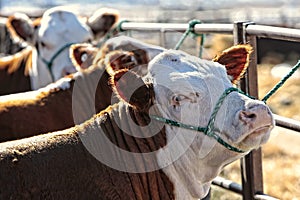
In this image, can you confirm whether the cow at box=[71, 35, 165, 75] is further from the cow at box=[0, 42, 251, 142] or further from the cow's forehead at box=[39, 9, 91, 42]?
the cow's forehead at box=[39, 9, 91, 42]

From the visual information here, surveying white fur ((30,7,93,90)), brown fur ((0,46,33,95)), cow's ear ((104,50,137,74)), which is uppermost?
cow's ear ((104,50,137,74))

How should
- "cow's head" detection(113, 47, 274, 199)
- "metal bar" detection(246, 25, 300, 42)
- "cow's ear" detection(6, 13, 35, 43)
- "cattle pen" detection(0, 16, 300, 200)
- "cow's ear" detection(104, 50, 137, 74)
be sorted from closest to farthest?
"cow's head" detection(113, 47, 274, 199)
"metal bar" detection(246, 25, 300, 42)
"cattle pen" detection(0, 16, 300, 200)
"cow's ear" detection(104, 50, 137, 74)
"cow's ear" detection(6, 13, 35, 43)

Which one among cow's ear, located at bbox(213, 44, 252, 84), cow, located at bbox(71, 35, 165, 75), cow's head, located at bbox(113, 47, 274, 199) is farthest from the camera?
cow, located at bbox(71, 35, 165, 75)

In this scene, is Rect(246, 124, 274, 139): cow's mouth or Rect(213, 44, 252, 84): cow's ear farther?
Rect(213, 44, 252, 84): cow's ear

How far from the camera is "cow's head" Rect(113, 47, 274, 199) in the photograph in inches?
114

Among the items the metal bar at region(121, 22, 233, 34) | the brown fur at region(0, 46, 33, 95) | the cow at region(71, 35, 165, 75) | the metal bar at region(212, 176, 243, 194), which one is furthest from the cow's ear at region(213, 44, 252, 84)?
the brown fur at region(0, 46, 33, 95)

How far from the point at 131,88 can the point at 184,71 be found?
0.23m

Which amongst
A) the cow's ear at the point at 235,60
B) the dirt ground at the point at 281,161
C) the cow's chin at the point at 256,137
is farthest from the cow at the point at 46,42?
the cow's chin at the point at 256,137

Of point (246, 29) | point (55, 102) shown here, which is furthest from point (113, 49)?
point (246, 29)

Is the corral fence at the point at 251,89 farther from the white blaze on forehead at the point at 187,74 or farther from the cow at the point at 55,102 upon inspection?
the white blaze on forehead at the point at 187,74

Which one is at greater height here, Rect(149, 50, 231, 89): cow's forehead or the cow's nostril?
Rect(149, 50, 231, 89): cow's forehead

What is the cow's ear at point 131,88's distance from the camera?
295 centimetres

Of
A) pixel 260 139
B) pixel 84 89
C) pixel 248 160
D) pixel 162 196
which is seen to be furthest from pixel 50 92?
pixel 260 139

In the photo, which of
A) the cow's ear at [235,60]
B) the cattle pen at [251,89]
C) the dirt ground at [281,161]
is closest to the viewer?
the cow's ear at [235,60]
